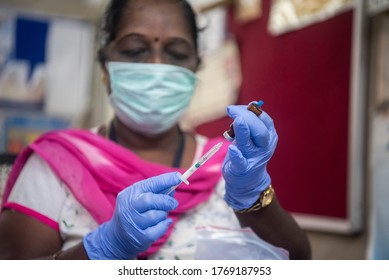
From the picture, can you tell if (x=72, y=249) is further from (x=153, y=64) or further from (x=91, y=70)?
(x=91, y=70)

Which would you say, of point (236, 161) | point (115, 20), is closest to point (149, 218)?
point (236, 161)

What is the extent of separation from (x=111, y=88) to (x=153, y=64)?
4.8 inches

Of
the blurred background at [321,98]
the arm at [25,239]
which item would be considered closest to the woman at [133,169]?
the arm at [25,239]

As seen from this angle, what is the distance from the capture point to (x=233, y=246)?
94 centimetres

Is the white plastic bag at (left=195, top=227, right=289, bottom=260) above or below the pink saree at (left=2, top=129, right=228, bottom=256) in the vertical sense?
below

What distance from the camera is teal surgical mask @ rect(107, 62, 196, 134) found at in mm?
962

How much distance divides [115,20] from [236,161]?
481 millimetres

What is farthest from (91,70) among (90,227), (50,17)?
(90,227)

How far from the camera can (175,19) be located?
3.24 feet

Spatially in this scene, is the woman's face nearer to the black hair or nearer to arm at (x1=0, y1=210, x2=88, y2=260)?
the black hair

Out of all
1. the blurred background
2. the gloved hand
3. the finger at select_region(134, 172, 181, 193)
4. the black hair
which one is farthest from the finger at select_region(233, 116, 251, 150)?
the black hair

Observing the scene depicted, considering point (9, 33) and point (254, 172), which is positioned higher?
point (9, 33)

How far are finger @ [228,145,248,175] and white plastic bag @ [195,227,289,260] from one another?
23 cm
